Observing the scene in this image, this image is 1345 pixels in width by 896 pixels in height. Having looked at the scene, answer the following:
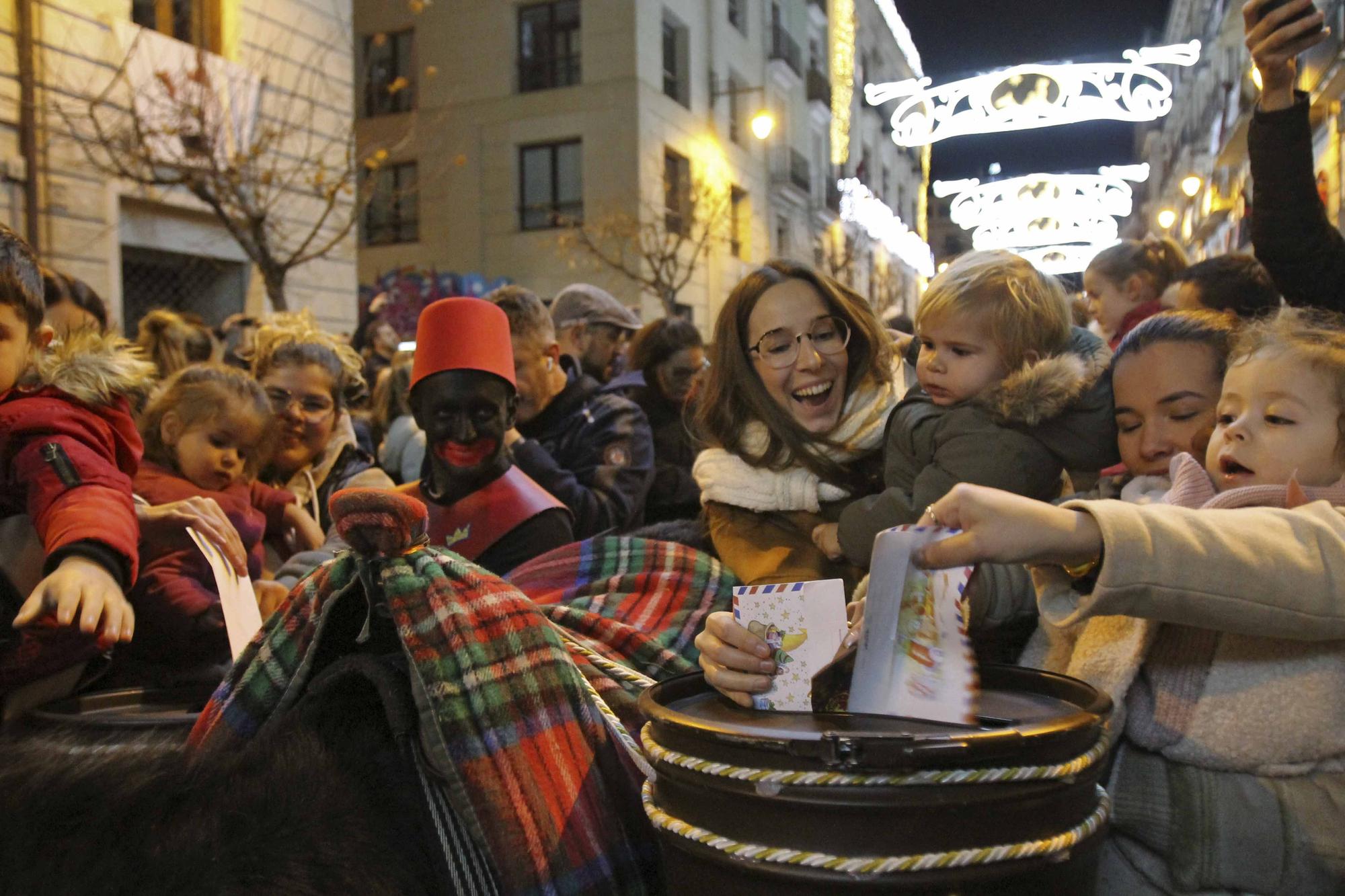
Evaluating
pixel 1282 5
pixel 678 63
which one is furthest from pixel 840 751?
pixel 678 63

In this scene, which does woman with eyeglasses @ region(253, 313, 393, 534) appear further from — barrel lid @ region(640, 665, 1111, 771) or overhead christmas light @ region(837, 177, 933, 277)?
overhead christmas light @ region(837, 177, 933, 277)

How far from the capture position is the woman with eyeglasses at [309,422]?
12.0 ft

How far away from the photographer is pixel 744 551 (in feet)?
8.55

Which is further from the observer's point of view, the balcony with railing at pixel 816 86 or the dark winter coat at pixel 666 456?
the balcony with railing at pixel 816 86

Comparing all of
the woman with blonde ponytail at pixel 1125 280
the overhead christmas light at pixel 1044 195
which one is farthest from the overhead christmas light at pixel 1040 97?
the overhead christmas light at pixel 1044 195

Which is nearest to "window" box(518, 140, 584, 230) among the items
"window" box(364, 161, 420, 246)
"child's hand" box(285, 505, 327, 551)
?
"window" box(364, 161, 420, 246)

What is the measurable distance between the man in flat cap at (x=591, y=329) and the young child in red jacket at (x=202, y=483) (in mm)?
2207

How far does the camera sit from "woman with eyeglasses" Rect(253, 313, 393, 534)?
3660 millimetres

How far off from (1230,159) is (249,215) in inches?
691

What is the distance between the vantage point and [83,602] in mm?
1690

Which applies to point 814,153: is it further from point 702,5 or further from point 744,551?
point 744,551

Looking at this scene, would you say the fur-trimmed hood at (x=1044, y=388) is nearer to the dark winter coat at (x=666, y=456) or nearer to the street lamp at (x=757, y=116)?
the dark winter coat at (x=666, y=456)

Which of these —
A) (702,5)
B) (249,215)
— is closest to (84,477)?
(249,215)

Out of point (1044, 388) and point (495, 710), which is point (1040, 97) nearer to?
point (1044, 388)
